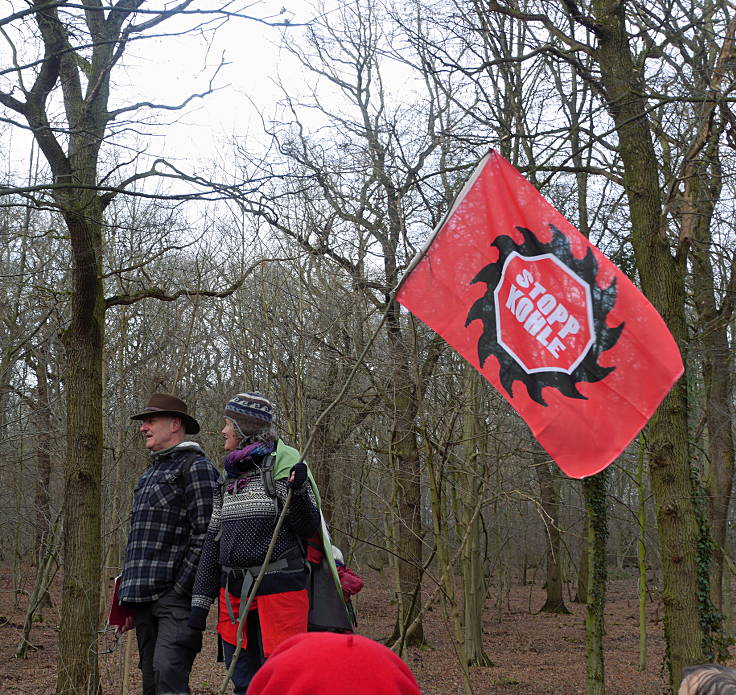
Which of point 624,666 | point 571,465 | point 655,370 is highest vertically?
point 655,370

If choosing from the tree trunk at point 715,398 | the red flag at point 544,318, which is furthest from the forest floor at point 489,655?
the red flag at point 544,318

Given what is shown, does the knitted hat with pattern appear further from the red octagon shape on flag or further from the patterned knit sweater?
Result: the red octagon shape on flag

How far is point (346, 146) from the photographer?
12.3 meters

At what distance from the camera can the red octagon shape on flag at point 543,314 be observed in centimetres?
377

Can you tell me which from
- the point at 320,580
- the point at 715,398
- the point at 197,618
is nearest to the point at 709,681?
the point at 320,580

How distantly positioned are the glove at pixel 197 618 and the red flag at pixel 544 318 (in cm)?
197

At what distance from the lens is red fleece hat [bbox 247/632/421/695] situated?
1401mm

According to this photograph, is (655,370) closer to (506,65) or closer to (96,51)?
(96,51)

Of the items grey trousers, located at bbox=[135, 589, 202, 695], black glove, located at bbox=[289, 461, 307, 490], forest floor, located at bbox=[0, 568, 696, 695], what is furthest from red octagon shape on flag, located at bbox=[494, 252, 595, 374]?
forest floor, located at bbox=[0, 568, 696, 695]

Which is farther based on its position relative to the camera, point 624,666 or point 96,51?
point 624,666

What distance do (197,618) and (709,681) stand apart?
3.09 meters

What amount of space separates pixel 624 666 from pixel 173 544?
15.5 m

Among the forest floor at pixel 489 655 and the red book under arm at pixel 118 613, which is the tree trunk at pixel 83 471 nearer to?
the forest floor at pixel 489 655

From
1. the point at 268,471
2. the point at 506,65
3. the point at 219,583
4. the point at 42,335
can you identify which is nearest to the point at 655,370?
the point at 268,471
